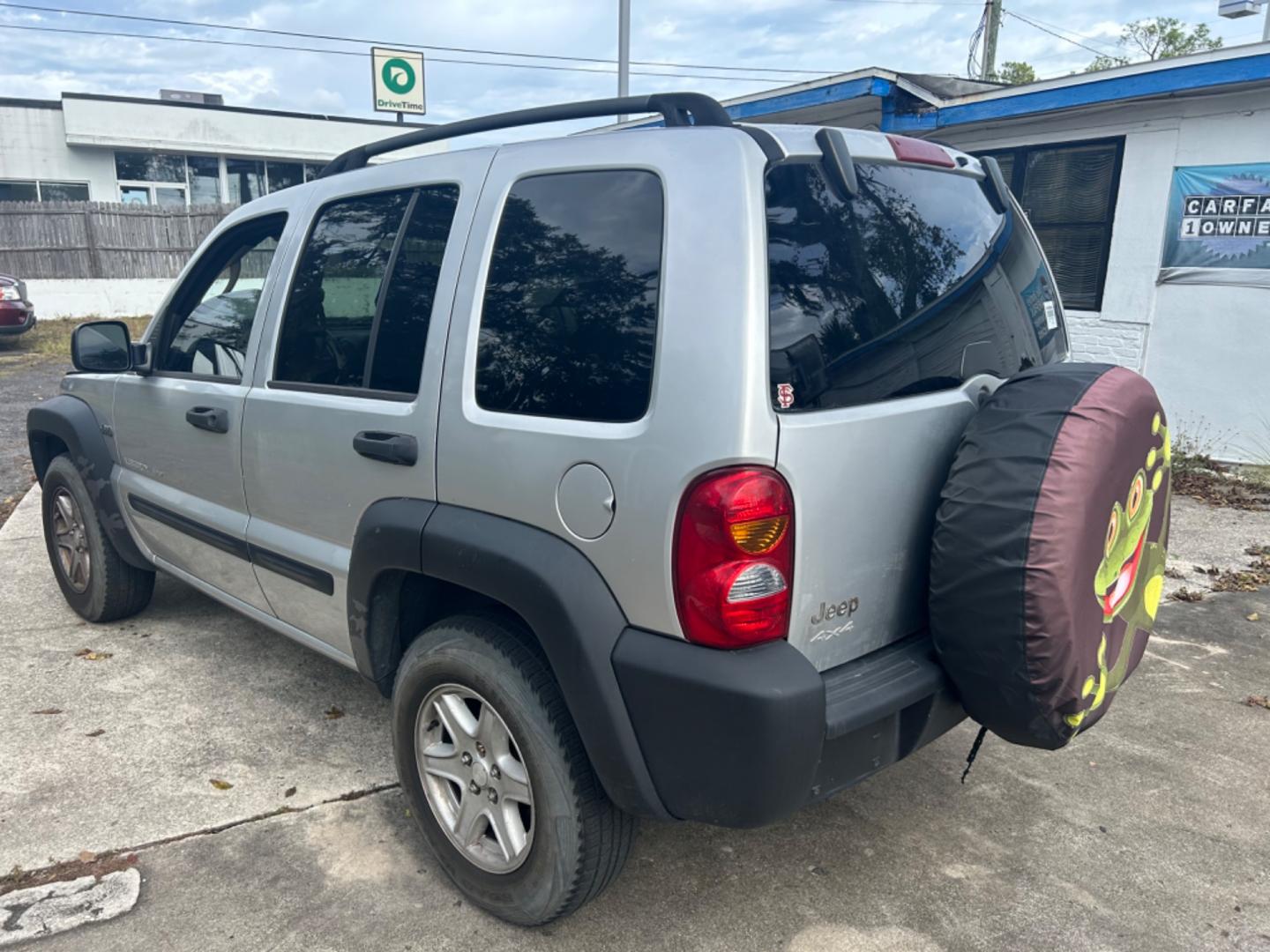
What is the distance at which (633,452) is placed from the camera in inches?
78.2

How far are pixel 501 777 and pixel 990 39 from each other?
95.9ft

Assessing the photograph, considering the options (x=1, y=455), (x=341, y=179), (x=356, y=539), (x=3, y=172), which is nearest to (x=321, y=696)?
(x=356, y=539)

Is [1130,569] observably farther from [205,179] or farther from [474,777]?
[205,179]

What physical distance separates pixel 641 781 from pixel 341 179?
212 centimetres

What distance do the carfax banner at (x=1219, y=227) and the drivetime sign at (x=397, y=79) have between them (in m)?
23.8

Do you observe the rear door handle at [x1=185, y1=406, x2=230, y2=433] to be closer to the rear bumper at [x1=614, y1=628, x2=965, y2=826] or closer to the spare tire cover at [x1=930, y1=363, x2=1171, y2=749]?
the rear bumper at [x1=614, y1=628, x2=965, y2=826]

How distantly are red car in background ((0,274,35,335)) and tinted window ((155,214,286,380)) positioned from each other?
44.0 feet

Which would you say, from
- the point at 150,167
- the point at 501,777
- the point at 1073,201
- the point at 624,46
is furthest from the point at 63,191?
the point at 501,777

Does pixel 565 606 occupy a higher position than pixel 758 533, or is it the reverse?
pixel 758 533

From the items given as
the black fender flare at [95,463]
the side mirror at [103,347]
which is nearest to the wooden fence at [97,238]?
the black fender flare at [95,463]

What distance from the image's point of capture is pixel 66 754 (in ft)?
10.7

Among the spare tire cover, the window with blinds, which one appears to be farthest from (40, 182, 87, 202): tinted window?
the spare tire cover

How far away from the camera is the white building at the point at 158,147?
21.6 metres

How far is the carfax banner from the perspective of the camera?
276 inches
